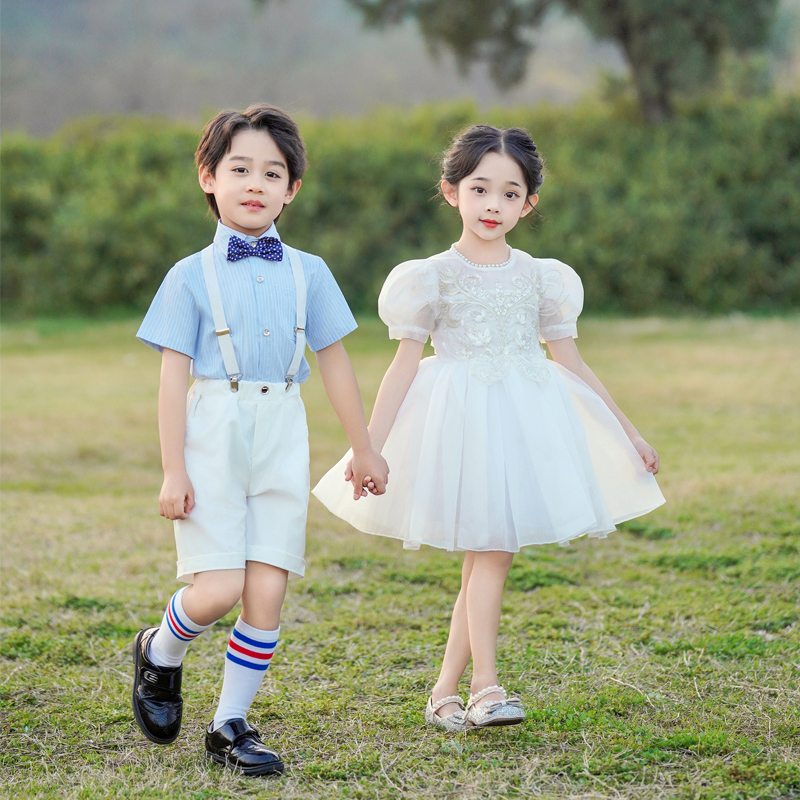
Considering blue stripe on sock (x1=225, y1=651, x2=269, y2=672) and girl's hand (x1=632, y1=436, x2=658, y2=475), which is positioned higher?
girl's hand (x1=632, y1=436, x2=658, y2=475)

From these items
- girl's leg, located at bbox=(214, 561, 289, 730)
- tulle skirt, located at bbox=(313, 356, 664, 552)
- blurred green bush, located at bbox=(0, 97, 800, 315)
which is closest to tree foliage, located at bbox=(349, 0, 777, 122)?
blurred green bush, located at bbox=(0, 97, 800, 315)

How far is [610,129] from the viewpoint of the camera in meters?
12.9

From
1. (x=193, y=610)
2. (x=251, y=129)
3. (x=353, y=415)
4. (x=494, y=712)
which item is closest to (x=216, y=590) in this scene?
(x=193, y=610)

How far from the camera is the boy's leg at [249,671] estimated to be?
2.20m

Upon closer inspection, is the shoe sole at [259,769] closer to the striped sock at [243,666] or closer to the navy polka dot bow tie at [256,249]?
the striped sock at [243,666]

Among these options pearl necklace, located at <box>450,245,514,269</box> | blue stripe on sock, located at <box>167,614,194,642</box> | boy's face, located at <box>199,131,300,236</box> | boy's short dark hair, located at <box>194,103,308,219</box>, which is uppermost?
boy's short dark hair, located at <box>194,103,308,219</box>

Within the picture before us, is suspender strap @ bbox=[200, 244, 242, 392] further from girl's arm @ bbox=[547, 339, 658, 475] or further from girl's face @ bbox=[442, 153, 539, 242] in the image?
girl's arm @ bbox=[547, 339, 658, 475]

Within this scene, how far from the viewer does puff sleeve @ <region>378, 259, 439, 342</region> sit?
246cm

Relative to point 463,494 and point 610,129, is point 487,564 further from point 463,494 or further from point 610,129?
point 610,129

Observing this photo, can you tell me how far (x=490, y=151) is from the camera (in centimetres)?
246

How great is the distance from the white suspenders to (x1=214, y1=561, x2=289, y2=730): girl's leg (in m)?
0.40

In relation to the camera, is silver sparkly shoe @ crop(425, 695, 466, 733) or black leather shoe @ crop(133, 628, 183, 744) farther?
silver sparkly shoe @ crop(425, 695, 466, 733)

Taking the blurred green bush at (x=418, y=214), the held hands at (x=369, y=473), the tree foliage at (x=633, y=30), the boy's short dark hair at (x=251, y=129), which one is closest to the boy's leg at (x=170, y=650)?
the held hands at (x=369, y=473)

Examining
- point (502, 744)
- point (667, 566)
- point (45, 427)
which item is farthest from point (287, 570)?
point (45, 427)
